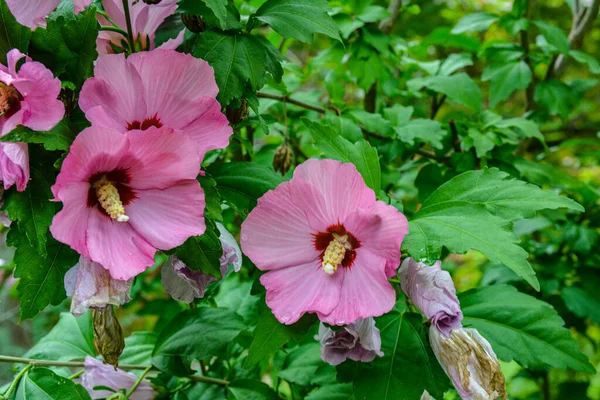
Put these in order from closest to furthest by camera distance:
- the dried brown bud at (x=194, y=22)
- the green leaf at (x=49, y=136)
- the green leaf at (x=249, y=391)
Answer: the green leaf at (x=49, y=136)
the dried brown bud at (x=194, y=22)
the green leaf at (x=249, y=391)

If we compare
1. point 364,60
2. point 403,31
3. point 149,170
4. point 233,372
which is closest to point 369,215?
point 149,170

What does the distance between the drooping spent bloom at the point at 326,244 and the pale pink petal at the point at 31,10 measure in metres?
0.34

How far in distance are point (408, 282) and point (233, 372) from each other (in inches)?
23.6

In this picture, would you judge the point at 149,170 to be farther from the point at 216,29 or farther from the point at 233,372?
the point at 233,372

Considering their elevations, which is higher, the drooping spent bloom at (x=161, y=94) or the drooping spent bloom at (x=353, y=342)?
the drooping spent bloom at (x=161, y=94)

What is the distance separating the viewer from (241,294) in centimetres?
135

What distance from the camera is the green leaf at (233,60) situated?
76 cm

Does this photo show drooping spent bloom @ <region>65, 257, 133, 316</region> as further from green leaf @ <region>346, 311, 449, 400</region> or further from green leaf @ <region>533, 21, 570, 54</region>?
green leaf @ <region>533, 21, 570, 54</region>

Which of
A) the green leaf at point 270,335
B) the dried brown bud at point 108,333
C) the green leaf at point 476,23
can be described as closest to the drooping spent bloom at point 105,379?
the dried brown bud at point 108,333

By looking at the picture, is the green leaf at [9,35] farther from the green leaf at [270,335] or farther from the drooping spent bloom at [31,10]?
the green leaf at [270,335]

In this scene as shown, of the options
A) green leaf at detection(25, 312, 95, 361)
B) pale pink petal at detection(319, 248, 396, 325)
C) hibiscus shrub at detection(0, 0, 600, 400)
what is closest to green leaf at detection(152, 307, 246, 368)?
hibiscus shrub at detection(0, 0, 600, 400)

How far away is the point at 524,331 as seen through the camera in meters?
0.99

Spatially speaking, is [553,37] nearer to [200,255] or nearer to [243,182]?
[243,182]

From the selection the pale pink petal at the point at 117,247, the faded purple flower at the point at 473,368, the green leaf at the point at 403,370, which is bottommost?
the green leaf at the point at 403,370
